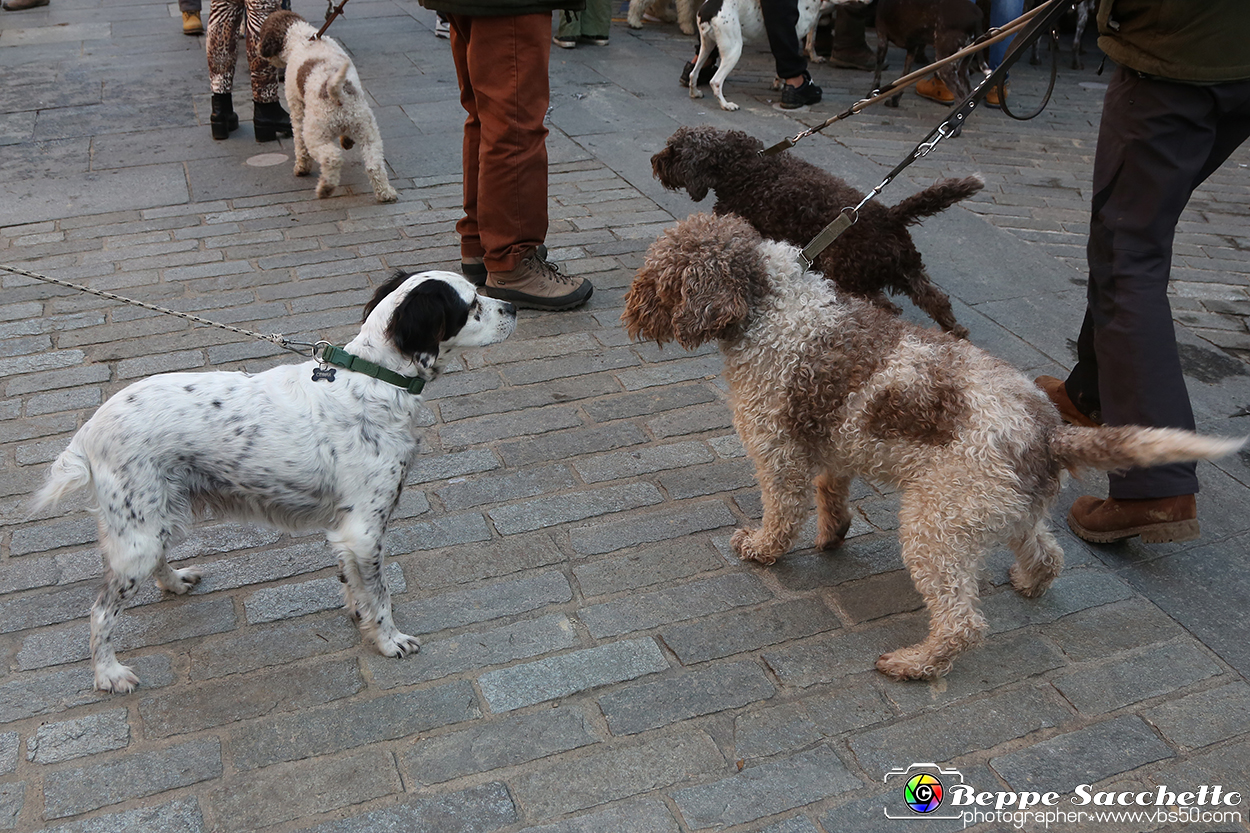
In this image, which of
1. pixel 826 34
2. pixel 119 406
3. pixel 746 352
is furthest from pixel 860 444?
pixel 826 34

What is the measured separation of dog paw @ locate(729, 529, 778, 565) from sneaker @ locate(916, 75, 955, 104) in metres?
7.57

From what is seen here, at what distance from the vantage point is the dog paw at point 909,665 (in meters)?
2.87

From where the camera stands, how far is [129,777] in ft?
8.34

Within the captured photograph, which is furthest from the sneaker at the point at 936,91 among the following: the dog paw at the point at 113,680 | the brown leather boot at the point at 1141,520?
the dog paw at the point at 113,680

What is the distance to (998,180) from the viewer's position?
7328 mm

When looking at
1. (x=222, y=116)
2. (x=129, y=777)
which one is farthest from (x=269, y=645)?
(x=222, y=116)

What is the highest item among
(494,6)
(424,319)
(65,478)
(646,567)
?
(494,6)

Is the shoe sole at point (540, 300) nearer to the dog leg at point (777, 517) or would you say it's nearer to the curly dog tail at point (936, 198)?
the curly dog tail at point (936, 198)

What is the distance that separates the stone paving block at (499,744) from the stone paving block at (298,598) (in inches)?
26.5

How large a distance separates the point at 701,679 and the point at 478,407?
191cm

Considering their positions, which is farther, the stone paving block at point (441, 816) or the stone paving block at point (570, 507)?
the stone paving block at point (570, 507)

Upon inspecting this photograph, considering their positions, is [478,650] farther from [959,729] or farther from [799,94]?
[799,94]

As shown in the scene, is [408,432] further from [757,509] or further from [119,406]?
[757,509]

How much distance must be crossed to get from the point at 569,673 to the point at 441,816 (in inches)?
24.2
